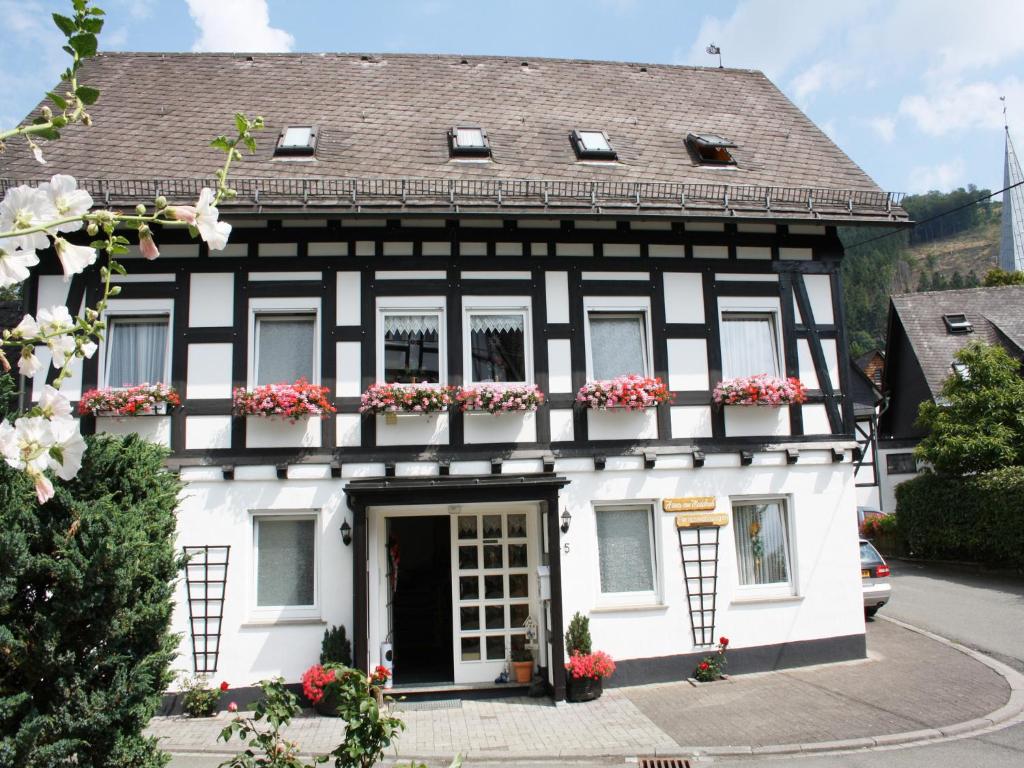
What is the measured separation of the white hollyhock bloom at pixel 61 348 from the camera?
7.80 feet

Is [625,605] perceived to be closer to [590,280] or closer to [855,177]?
[590,280]

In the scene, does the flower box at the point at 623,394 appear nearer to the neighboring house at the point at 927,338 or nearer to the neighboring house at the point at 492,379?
the neighboring house at the point at 492,379

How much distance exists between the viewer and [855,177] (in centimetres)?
1327

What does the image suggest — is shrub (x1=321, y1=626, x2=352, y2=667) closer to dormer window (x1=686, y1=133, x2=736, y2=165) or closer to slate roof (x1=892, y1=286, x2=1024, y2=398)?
dormer window (x1=686, y1=133, x2=736, y2=165)

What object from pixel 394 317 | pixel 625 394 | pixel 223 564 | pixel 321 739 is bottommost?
pixel 321 739

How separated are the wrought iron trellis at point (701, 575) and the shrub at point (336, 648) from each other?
14.8 feet

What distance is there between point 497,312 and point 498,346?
0.48 metres

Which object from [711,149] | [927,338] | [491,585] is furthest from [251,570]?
[927,338]

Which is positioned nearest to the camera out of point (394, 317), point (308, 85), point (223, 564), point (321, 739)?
point (321, 739)

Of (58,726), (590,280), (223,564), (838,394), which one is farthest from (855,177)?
(58,726)

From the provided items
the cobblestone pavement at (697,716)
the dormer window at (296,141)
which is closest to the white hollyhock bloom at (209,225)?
the cobblestone pavement at (697,716)

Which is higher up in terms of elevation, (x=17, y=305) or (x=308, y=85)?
(x=308, y=85)

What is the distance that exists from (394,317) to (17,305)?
6.21m

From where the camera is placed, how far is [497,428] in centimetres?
1091
